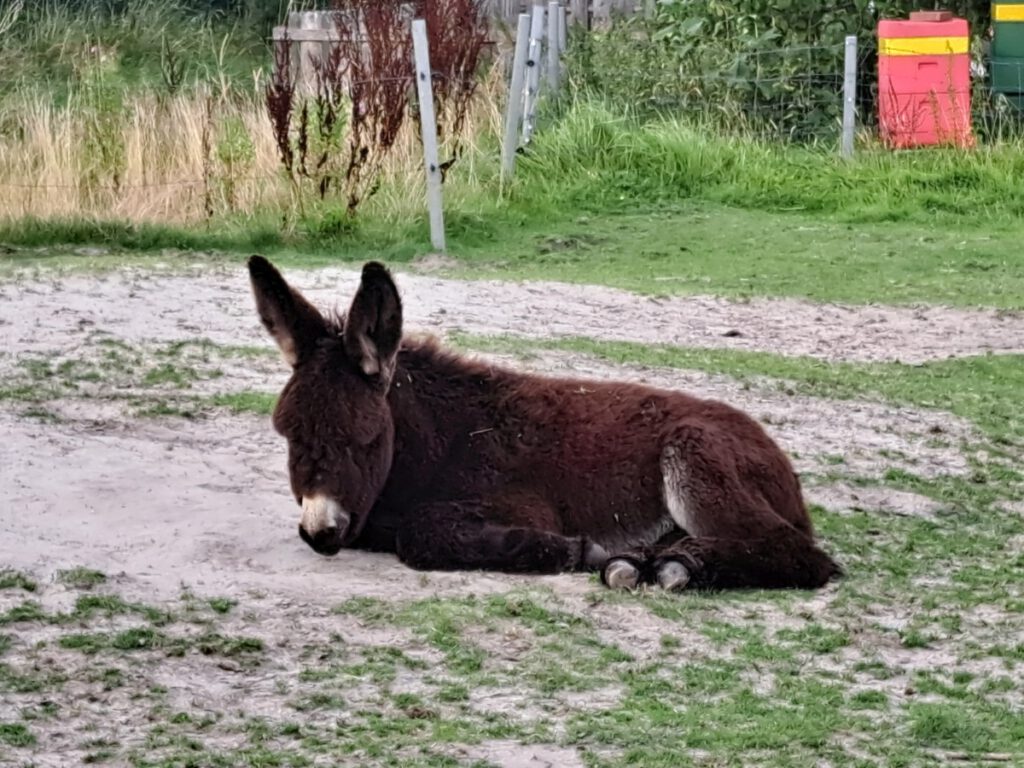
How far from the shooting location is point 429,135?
48.5 feet

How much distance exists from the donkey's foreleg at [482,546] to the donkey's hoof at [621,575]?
27 centimetres

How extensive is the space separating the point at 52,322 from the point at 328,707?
617cm

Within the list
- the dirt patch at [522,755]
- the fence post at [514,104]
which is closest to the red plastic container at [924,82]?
the fence post at [514,104]

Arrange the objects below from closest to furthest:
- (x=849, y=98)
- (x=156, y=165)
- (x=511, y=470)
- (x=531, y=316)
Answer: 1. (x=511, y=470)
2. (x=531, y=316)
3. (x=156, y=165)
4. (x=849, y=98)

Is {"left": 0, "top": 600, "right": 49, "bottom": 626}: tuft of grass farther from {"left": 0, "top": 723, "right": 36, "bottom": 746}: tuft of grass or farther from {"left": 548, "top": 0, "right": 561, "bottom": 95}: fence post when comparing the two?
{"left": 548, "top": 0, "right": 561, "bottom": 95}: fence post

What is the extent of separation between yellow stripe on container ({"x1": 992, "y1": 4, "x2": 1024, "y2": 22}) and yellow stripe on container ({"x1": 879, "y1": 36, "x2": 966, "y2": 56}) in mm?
977

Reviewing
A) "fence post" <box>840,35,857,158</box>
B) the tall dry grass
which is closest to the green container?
"fence post" <box>840,35,857,158</box>

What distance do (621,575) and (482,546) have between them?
0.56 meters

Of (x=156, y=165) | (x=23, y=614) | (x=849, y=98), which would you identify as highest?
(x=849, y=98)

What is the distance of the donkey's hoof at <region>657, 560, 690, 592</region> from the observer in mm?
6168

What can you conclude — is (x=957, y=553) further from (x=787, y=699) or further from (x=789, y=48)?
(x=789, y=48)

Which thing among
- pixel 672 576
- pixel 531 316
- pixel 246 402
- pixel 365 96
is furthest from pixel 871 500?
pixel 365 96

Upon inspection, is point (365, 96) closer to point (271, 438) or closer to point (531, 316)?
point (531, 316)

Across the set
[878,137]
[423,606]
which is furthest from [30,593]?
[878,137]
